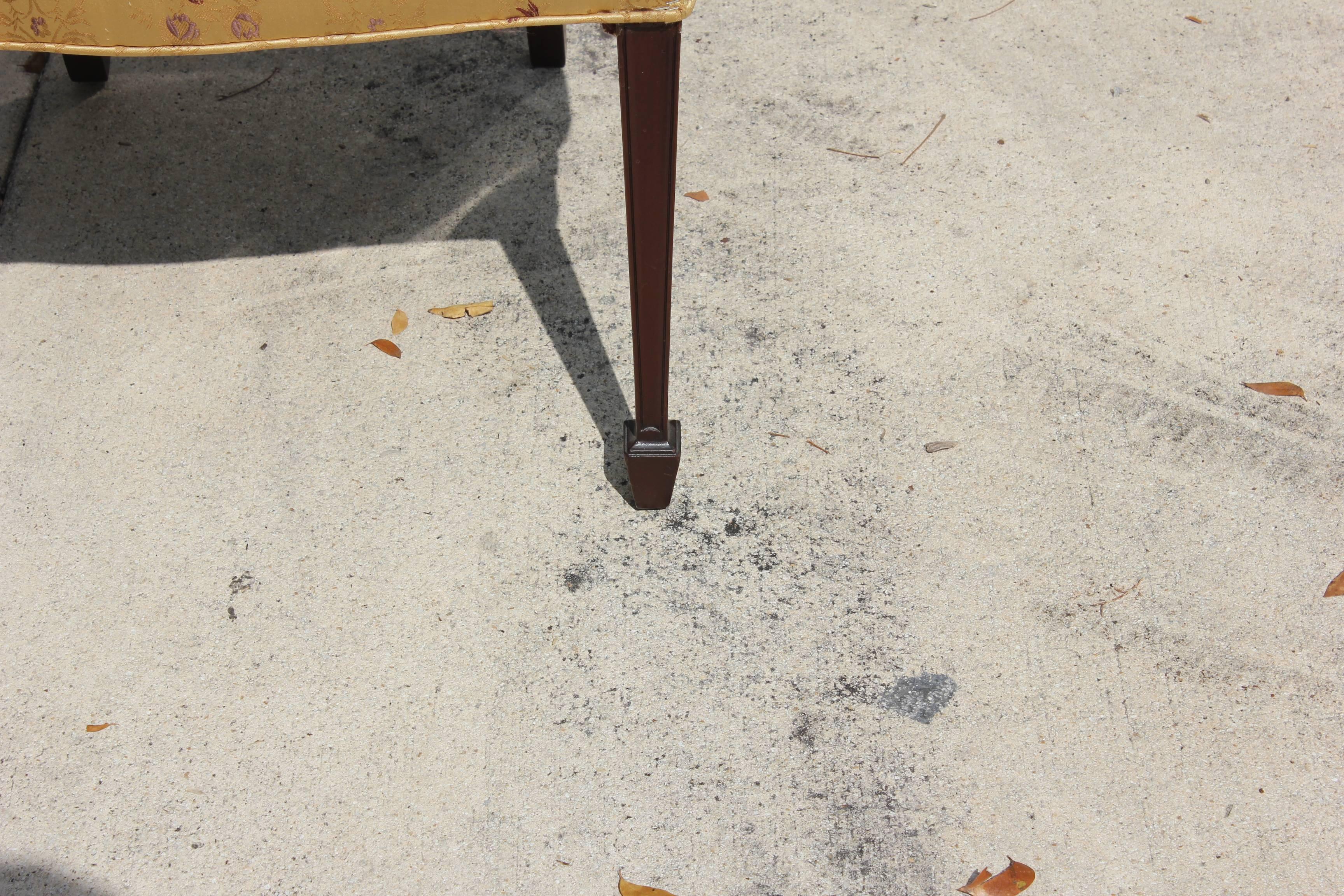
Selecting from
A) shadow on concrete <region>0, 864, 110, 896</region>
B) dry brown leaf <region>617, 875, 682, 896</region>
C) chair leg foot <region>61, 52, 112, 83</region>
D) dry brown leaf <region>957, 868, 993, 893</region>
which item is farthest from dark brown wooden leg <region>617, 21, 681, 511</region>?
chair leg foot <region>61, 52, 112, 83</region>

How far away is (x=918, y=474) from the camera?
184 centimetres

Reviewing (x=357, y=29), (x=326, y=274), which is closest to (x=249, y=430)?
(x=326, y=274)

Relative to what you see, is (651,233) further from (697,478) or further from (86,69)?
(86,69)

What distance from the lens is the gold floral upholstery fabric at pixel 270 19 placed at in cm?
114

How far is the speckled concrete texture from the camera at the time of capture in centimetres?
147

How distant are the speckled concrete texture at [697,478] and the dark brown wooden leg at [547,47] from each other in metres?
0.04

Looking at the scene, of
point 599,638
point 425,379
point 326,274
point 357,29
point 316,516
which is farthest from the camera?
point 326,274

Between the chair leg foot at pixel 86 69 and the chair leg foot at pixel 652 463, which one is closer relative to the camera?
the chair leg foot at pixel 652 463

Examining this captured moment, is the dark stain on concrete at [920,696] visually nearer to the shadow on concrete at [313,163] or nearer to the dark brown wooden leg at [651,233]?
the dark brown wooden leg at [651,233]

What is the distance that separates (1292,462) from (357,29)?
175 cm

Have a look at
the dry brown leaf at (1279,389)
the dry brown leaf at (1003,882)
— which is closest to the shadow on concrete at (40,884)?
the dry brown leaf at (1003,882)

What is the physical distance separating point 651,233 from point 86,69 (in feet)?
5.96

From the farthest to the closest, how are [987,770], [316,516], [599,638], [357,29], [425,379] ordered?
[425,379]
[316,516]
[599,638]
[987,770]
[357,29]

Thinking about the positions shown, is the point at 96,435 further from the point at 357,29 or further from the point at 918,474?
the point at 918,474
